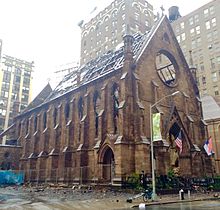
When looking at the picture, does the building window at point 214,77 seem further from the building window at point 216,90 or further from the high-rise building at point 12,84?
the high-rise building at point 12,84

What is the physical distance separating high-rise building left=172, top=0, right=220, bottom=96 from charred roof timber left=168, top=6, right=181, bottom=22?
7.92 m

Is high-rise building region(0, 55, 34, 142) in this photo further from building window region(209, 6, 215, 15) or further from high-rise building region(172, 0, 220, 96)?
building window region(209, 6, 215, 15)

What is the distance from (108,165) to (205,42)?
4911 cm

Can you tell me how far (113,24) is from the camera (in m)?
77.0

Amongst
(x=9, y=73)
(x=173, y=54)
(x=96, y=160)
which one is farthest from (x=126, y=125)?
(x=9, y=73)

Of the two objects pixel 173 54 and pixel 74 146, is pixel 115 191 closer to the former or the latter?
pixel 74 146

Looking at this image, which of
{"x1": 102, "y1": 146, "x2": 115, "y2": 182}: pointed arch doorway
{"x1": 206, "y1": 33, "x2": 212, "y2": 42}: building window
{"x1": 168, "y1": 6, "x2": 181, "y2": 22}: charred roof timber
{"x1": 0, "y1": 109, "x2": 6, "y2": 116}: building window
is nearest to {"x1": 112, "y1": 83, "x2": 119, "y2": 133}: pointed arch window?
{"x1": 102, "y1": 146, "x2": 115, "y2": 182}: pointed arch doorway

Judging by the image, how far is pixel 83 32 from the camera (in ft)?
293

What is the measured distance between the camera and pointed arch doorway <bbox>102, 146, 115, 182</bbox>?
101 ft

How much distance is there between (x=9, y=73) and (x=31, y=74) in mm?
8108

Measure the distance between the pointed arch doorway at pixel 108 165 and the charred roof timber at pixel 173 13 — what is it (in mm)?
61024

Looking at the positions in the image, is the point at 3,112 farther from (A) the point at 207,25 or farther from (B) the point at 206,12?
(B) the point at 206,12

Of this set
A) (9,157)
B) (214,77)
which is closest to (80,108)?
(9,157)

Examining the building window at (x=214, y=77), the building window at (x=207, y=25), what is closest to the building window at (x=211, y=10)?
the building window at (x=207, y=25)
